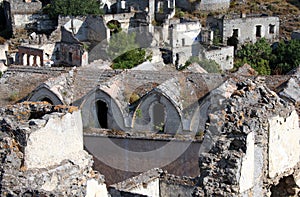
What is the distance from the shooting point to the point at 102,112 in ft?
68.1

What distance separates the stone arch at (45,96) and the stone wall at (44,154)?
23.8 ft

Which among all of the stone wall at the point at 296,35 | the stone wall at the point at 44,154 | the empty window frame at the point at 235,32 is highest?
the empty window frame at the point at 235,32

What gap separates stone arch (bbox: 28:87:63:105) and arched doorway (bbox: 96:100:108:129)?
1.21 m

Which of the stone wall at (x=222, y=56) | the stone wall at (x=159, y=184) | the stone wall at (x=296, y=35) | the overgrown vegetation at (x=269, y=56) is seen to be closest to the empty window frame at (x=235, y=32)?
the overgrown vegetation at (x=269, y=56)

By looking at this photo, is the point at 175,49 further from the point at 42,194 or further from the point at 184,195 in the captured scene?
the point at 42,194

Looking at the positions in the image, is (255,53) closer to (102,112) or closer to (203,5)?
(203,5)

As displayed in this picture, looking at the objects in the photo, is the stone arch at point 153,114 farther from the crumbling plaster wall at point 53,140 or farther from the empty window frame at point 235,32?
the empty window frame at point 235,32

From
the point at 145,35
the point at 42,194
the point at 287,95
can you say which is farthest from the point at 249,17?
the point at 42,194

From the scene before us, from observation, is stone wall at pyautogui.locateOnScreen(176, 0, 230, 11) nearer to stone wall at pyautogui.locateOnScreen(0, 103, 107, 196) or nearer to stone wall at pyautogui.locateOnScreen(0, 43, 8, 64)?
stone wall at pyautogui.locateOnScreen(0, 43, 8, 64)

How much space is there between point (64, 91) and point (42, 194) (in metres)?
11.6

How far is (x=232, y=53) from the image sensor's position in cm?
3562

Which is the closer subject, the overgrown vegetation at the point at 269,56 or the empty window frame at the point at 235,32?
the overgrown vegetation at the point at 269,56

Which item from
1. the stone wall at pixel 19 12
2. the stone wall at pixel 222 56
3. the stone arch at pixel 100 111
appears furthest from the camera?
the stone wall at pixel 19 12

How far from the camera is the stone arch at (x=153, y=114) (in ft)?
63.7
